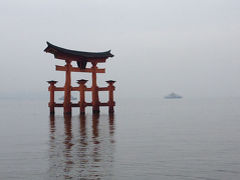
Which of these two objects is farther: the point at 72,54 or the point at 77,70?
the point at 77,70

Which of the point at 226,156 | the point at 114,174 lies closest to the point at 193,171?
the point at 114,174

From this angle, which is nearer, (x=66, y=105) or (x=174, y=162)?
(x=174, y=162)

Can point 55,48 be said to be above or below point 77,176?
above

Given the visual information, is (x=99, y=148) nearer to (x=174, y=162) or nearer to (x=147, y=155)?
(x=147, y=155)

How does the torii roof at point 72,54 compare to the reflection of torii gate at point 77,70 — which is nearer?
the torii roof at point 72,54

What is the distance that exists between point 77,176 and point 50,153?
288cm

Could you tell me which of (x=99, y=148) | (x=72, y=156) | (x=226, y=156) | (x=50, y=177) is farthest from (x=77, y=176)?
(x=226, y=156)

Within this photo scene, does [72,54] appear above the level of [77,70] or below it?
above

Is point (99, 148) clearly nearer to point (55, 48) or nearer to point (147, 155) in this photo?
point (147, 155)

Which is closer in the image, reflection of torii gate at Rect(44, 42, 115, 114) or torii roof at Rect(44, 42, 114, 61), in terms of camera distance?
torii roof at Rect(44, 42, 114, 61)

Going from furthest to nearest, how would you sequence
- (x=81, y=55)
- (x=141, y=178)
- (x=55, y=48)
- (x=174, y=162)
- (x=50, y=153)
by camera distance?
1. (x=81, y=55)
2. (x=55, y=48)
3. (x=50, y=153)
4. (x=174, y=162)
5. (x=141, y=178)

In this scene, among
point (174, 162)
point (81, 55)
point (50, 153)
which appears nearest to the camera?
point (174, 162)

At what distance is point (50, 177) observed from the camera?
243 inches

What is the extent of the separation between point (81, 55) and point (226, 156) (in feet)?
57.6
